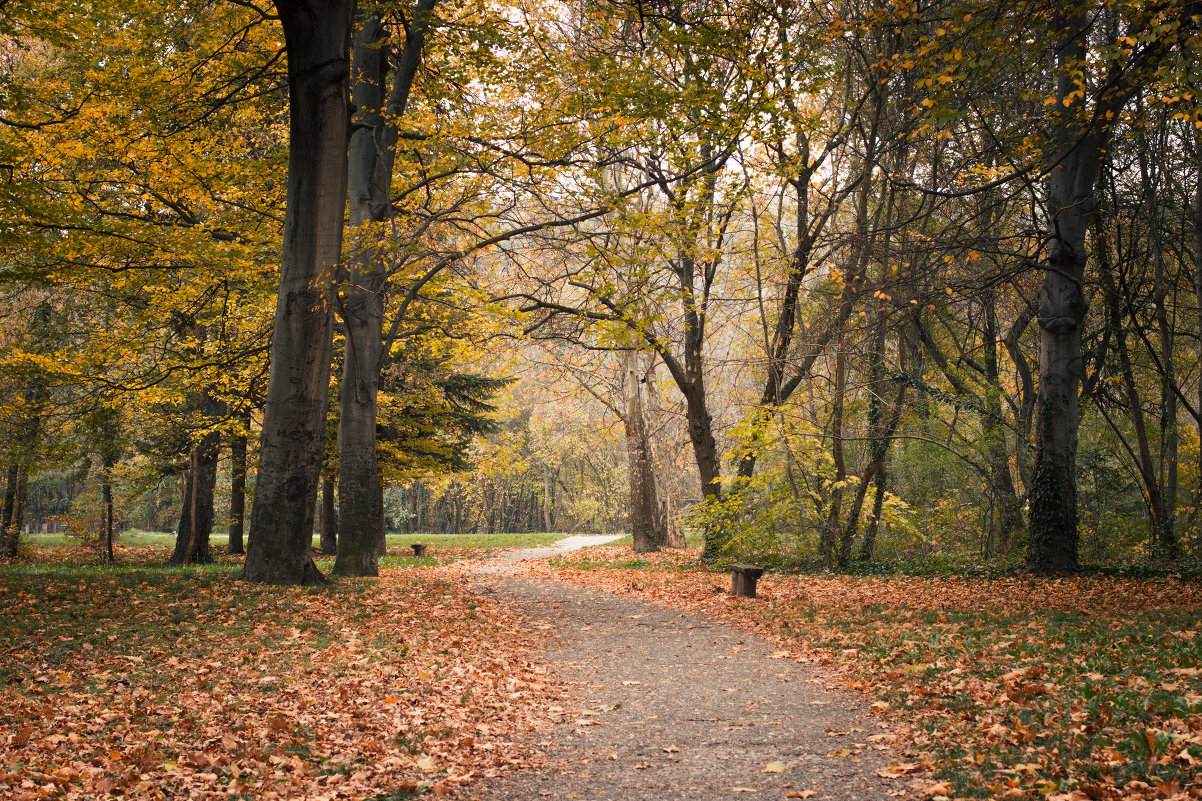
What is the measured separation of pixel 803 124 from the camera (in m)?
12.1

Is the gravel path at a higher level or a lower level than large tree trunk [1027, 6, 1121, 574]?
lower

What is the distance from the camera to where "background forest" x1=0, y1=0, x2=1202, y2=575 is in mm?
10258

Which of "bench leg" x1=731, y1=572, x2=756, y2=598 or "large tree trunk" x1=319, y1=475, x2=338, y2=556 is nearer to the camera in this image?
"bench leg" x1=731, y1=572, x2=756, y2=598

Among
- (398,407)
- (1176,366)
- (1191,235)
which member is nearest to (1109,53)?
(1191,235)

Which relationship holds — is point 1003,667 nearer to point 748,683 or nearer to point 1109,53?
point 748,683

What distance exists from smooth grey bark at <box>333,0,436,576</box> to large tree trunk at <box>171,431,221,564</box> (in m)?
8.06

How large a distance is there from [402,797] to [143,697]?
214 centimetres

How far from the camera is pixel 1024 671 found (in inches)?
218

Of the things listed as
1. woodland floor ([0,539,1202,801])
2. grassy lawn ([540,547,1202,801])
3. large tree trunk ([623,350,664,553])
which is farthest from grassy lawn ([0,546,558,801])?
large tree trunk ([623,350,664,553])

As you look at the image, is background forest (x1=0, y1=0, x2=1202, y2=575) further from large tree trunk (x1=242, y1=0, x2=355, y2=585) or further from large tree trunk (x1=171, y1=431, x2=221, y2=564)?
large tree trunk (x1=242, y1=0, x2=355, y2=585)

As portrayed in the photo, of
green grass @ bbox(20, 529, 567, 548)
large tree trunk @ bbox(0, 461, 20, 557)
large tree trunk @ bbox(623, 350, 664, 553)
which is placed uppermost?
large tree trunk @ bbox(623, 350, 664, 553)

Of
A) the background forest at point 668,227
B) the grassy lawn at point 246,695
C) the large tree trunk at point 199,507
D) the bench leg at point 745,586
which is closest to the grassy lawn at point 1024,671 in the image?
the bench leg at point 745,586

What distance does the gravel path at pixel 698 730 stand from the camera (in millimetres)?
4039

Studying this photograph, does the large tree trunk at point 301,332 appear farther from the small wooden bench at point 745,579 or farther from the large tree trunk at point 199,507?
the large tree trunk at point 199,507
